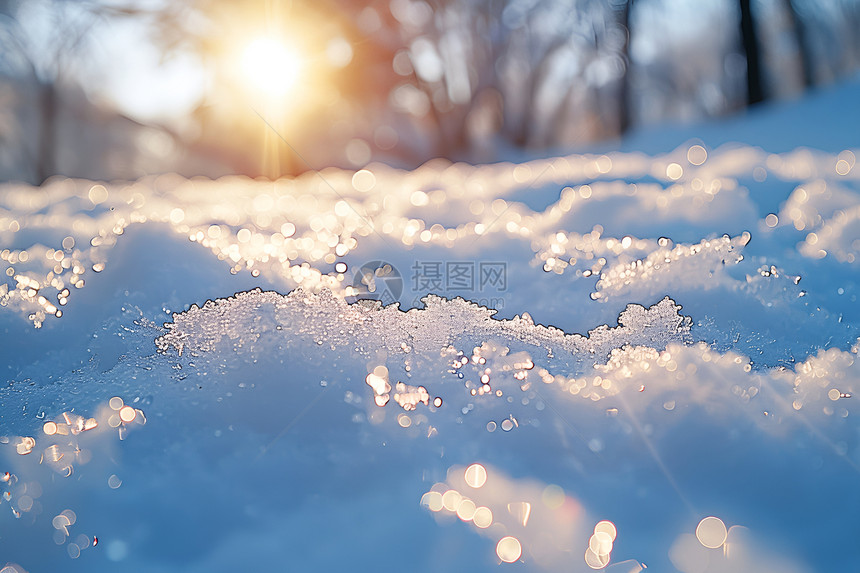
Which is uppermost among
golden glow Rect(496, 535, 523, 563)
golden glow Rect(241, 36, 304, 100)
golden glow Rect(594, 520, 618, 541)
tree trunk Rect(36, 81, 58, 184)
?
golden glow Rect(594, 520, 618, 541)

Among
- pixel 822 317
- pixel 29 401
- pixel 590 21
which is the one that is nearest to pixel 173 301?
pixel 29 401

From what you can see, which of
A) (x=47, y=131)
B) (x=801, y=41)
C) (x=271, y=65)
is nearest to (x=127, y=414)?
(x=271, y=65)

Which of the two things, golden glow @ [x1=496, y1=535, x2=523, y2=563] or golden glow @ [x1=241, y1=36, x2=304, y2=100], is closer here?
golden glow @ [x1=496, y1=535, x2=523, y2=563]

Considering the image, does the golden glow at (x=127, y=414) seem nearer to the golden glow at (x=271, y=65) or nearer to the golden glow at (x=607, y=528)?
the golden glow at (x=607, y=528)

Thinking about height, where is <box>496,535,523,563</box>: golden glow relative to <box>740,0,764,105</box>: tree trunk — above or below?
below

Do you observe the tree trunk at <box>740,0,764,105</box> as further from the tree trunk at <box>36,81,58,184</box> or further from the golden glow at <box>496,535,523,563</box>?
the tree trunk at <box>36,81,58,184</box>

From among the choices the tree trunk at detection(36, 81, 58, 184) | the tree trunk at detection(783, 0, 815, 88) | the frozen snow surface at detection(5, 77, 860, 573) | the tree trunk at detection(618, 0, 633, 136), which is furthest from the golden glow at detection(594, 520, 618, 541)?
the tree trunk at detection(36, 81, 58, 184)

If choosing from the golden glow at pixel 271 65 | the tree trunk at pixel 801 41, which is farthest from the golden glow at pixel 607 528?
the golden glow at pixel 271 65
